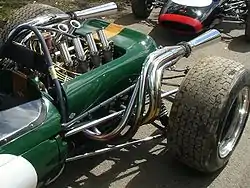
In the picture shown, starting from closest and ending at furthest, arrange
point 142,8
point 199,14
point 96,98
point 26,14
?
point 96,98, point 26,14, point 199,14, point 142,8

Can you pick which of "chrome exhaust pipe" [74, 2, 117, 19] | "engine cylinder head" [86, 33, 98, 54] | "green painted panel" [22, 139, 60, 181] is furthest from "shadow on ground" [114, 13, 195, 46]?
"green painted panel" [22, 139, 60, 181]

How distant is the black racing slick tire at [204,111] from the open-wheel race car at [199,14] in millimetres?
2221

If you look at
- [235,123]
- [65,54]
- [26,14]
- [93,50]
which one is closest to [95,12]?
[93,50]

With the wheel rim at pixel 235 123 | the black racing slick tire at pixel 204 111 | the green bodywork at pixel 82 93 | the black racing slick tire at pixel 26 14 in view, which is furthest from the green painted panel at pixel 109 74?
the wheel rim at pixel 235 123

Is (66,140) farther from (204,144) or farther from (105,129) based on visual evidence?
(204,144)

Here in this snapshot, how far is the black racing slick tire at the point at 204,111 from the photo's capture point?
330 cm

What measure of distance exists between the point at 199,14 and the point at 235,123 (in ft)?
7.37

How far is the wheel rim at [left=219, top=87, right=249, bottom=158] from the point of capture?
3688 millimetres

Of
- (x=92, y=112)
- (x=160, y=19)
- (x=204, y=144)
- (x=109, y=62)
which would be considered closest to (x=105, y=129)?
(x=92, y=112)

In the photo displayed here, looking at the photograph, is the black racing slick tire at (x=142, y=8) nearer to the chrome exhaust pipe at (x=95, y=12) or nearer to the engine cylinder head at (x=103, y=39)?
the chrome exhaust pipe at (x=95, y=12)

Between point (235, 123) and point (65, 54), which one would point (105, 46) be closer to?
point (65, 54)

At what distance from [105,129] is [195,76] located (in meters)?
0.70

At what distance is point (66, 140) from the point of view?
324 cm

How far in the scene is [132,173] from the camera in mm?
3670
